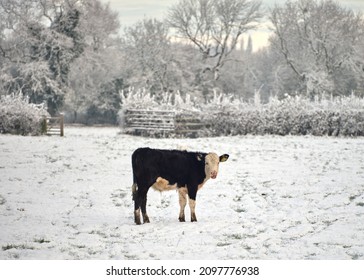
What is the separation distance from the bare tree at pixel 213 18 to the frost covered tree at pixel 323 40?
1097 mm

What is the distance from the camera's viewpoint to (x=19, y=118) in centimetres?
1555

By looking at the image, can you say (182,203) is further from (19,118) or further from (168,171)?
(19,118)

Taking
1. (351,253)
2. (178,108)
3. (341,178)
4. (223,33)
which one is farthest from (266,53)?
(351,253)

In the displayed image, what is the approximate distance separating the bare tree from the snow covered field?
19.0 ft

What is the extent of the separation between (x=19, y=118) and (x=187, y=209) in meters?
10.4

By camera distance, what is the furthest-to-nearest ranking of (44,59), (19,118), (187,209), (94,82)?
(94,82)
(44,59)
(19,118)
(187,209)

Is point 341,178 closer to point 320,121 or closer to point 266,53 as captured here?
point 320,121

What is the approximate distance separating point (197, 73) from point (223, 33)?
359 inches

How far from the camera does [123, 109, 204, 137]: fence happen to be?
58.7 ft

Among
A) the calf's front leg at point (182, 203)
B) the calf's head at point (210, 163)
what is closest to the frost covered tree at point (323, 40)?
→ the calf's head at point (210, 163)

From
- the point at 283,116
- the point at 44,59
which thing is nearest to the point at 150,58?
the point at 44,59

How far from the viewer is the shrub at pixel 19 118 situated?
1512 centimetres

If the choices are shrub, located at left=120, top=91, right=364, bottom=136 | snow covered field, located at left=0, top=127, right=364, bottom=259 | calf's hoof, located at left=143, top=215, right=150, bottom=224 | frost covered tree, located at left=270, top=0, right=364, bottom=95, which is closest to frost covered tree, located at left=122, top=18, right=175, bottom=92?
shrub, located at left=120, top=91, right=364, bottom=136

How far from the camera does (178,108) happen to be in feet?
62.3
